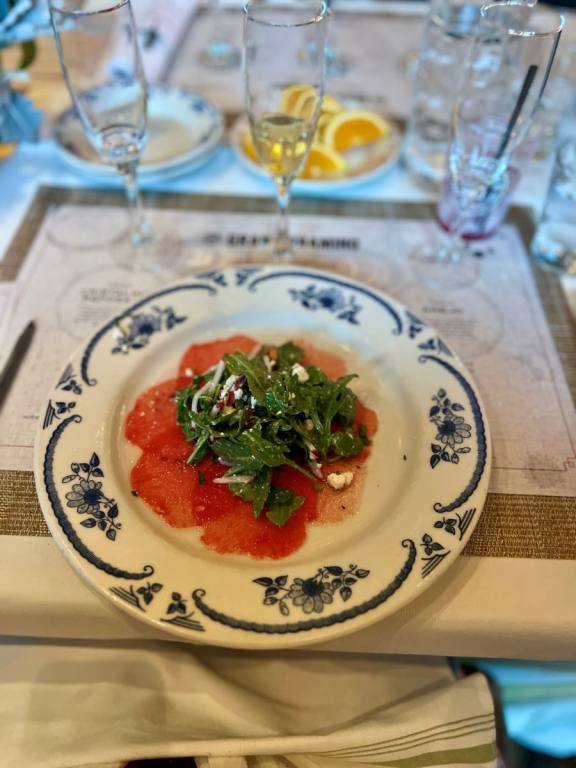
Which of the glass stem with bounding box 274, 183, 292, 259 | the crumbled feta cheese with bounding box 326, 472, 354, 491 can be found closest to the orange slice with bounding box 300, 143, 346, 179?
the glass stem with bounding box 274, 183, 292, 259

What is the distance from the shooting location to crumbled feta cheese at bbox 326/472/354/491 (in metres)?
0.70

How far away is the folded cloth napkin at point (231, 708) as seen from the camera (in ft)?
2.17

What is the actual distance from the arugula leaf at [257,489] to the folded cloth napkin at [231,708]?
243 mm

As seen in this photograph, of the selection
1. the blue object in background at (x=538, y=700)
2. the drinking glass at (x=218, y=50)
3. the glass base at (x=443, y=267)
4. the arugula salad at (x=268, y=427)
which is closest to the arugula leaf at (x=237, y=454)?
the arugula salad at (x=268, y=427)

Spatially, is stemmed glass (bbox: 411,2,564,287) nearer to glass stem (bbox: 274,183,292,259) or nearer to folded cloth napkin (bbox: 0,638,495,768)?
glass stem (bbox: 274,183,292,259)

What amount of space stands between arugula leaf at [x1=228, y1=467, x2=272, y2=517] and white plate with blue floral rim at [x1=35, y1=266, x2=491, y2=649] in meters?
0.06

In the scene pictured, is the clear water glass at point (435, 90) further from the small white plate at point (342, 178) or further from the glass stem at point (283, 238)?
the glass stem at point (283, 238)

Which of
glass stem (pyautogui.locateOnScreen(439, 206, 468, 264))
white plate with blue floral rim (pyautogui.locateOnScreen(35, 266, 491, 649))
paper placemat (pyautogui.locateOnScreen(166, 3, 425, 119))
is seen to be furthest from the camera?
paper placemat (pyautogui.locateOnScreen(166, 3, 425, 119))

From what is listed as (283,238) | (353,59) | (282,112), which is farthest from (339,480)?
(353,59)

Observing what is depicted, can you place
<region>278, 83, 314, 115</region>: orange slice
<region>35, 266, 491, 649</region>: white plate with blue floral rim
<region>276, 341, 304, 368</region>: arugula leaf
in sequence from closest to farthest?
1. <region>35, 266, 491, 649</region>: white plate with blue floral rim
2. <region>276, 341, 304, 368</region>: arugula leaf
3. <region>278, 83, 314, 115</region>: orange slice

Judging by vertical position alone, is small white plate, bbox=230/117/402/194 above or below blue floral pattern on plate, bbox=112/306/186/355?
above

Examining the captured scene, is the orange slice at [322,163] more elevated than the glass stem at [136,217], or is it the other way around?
the orange slice at [322,163]

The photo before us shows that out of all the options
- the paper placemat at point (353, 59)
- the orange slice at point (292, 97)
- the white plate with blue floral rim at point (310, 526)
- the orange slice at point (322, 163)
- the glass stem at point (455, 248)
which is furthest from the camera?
the paper placemat at point (353, 59)

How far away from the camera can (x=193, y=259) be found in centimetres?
108
